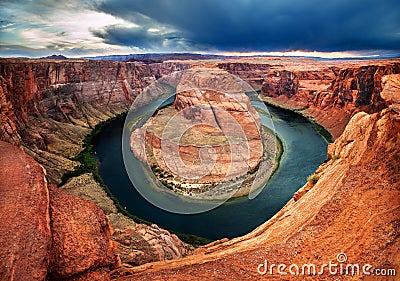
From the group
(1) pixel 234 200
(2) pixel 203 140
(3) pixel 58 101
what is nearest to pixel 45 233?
(1) pixel 234 200

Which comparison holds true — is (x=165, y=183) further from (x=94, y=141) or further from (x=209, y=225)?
(x=94, y=141)

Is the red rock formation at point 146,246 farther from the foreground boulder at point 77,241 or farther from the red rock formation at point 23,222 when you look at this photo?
the red rock formation at point 23,222

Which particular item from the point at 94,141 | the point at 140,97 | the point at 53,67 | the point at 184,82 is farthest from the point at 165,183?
the point at 140,97

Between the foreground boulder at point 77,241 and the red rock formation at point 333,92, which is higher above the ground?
the red rock formation at point 333,92
